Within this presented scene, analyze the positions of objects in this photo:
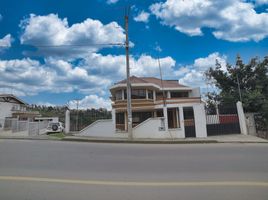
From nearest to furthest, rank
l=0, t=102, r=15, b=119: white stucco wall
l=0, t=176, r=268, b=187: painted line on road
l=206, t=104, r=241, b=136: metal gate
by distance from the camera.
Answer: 1. l=0, t=176, r=268, b=187: painted line on road
2. l=206, t=104, r=241, b=136: metal gate
3. l=0, t=102, r=15, b=119: white stucco wall

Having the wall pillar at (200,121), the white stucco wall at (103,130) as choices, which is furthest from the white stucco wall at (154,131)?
the white stucco wall at (103,130)

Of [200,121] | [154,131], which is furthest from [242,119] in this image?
[154,131]

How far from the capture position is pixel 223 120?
20.3 meters

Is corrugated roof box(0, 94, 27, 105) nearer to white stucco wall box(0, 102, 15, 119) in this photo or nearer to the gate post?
white stucco wall box(0, 102, 15, 119)

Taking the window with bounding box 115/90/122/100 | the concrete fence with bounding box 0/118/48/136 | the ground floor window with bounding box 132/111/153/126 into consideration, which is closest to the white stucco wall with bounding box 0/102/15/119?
the concrete fence with bounding box 0/118/48/136

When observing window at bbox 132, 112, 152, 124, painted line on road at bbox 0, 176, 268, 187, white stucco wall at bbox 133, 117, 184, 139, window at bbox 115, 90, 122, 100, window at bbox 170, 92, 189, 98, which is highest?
window at bbox 170, 92, 189, 98

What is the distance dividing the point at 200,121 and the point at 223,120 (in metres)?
3.06

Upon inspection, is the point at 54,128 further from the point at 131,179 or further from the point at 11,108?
the point at 131,179

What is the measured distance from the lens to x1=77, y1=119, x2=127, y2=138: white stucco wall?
2022 centimetres

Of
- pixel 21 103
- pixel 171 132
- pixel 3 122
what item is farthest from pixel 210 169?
pixel 21 103

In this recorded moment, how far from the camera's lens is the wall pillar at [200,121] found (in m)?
18.7

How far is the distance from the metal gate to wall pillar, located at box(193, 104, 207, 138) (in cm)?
137

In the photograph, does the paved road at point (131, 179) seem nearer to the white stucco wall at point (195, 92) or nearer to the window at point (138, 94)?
the window at point (138, 94)

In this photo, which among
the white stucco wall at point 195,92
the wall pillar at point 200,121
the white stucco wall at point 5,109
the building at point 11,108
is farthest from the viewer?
the building at point 11,108
